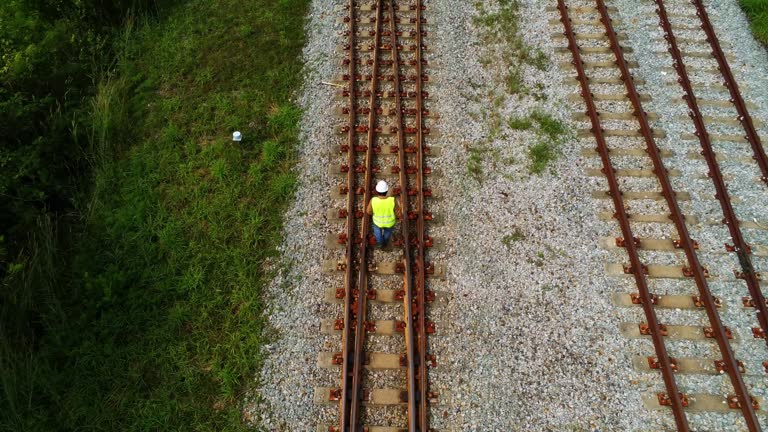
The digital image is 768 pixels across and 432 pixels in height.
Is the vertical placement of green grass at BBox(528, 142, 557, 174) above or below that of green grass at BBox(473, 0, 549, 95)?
below

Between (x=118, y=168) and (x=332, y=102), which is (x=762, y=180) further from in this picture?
(x=118, y=168)

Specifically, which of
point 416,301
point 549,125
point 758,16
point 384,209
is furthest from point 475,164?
point 758,16

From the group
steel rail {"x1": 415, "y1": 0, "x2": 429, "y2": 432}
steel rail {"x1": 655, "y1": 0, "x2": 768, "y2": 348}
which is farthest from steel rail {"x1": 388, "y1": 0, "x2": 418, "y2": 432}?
steel rail {"x1": 655, "y1": 0, "x2": 768, "y2": 348}

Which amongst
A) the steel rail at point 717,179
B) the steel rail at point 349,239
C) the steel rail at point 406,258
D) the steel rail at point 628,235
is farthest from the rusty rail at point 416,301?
the steel rail at point 717,179

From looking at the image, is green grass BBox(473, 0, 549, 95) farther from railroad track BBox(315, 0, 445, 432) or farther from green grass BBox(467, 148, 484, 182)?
green grass BBox(467, 148, 484, 182)

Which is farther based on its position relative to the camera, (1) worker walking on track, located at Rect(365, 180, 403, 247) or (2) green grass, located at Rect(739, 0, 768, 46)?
(2) green grass, located at Rect(739, 0, 768, 46)

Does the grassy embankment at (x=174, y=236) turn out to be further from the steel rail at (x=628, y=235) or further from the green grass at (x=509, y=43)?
the steel rail at (x=628, y=235)
